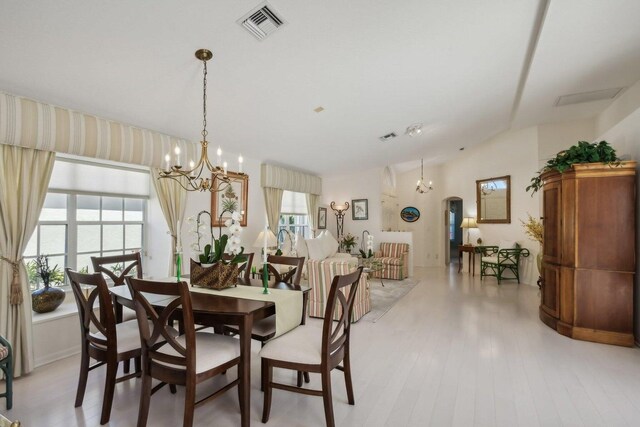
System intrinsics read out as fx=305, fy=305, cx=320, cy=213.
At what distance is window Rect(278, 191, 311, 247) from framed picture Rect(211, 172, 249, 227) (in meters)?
1.33

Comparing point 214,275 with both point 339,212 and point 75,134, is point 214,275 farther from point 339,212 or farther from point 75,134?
point 339,212

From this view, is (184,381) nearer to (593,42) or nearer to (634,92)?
(593,42)

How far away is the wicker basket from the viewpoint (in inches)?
93.2

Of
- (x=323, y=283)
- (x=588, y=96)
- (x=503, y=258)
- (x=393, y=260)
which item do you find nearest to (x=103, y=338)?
(x=323, y=283)

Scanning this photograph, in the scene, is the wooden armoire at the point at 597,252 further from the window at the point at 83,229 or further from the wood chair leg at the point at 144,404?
the window at the point at 83,229

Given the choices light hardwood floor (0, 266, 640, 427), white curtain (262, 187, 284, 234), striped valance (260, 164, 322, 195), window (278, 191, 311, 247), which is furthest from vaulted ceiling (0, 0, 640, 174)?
light hardwood floor (0, 266, 640, 427)

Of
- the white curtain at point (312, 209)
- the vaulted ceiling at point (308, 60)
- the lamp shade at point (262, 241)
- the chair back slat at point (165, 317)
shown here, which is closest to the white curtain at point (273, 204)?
the lamp shade at point (262, 241)

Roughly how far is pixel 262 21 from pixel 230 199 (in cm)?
298

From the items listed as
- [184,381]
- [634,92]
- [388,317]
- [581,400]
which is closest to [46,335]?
[184,381]

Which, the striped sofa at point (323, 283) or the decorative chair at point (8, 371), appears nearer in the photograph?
the decorative chair at point (8, 371)

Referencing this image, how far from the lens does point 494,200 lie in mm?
7414

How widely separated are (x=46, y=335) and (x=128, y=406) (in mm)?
1370

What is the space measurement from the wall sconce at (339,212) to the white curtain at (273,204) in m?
2.44

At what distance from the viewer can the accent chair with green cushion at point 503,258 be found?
6723 mm
